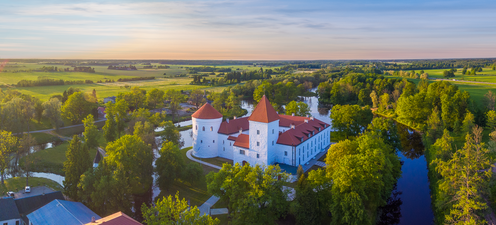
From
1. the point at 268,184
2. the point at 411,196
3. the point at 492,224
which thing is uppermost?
the point at 268,184

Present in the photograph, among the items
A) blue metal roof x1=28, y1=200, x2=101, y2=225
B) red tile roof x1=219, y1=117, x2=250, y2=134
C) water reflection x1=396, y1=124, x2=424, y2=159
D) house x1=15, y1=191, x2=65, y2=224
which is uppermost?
red tile roof x1=219, y1=117, x2=250, y2=134

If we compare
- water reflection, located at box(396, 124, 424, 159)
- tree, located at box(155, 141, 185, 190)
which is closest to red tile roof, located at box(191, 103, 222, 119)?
tree, located at box(155, 141, 185, 190)

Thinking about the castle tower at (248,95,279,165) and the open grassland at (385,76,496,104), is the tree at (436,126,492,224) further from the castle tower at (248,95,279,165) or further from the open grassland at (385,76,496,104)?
the open grassland at (385,76,496,104)

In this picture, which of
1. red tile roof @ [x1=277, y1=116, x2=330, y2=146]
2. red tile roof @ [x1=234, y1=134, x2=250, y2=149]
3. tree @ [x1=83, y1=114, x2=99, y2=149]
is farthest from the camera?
tree @ [x1=83, y1=114, x2=99, y2=149]

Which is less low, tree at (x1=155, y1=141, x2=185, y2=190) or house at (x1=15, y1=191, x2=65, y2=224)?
tree at (x1=155, y1=141, x2=185, y2=190)

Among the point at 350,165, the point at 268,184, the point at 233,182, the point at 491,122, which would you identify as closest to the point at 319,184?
the point at 350,165

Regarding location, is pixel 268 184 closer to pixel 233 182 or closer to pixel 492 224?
pixel 233 182

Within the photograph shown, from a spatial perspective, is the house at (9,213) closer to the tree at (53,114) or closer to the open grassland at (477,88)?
the tree at (53,114)
